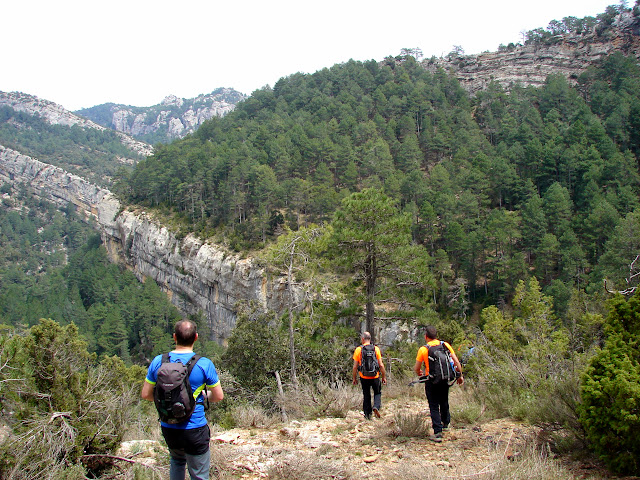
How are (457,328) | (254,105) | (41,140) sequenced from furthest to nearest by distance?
(41,140), (254,105), (457,328)

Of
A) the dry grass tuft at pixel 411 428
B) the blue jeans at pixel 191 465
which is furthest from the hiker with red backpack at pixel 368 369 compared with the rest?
the blue jeans at pixel 191 465

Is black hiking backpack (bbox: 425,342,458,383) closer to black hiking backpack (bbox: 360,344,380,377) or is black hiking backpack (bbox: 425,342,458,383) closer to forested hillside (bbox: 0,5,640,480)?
forested hillside (bbox: 0,5,640,480)

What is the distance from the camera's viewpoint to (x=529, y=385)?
18.7 ft

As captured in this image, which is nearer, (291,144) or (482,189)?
(482,189)

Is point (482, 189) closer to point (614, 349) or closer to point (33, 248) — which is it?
point (614, 349)

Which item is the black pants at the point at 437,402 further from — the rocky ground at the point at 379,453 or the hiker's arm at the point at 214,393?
the hiker's arm at the point at 214,393

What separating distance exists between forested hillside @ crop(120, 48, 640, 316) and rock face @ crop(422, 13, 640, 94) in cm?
1239

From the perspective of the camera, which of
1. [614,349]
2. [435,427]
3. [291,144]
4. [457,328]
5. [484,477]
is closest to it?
[484,477]

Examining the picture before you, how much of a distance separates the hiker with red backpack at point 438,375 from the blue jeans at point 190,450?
2.51m

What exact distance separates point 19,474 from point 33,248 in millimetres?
111668

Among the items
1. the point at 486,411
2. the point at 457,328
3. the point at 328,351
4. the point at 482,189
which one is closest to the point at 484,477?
the point at 486,411

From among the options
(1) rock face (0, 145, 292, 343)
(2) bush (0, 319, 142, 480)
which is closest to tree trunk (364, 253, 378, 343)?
(2) bush (0, 319, 142, 480)

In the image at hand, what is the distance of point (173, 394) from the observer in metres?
2.82

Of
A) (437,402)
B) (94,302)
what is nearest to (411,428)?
(437,402)
